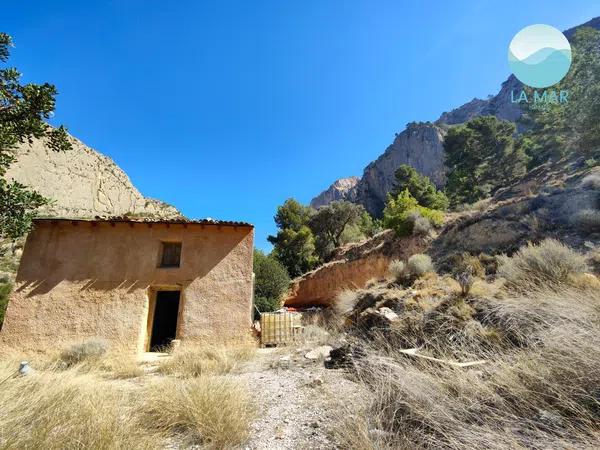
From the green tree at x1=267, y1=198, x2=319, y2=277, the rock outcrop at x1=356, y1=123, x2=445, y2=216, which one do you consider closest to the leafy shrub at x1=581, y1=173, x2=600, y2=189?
the green tree at x1=267, y1=198, x2=319, y2=277

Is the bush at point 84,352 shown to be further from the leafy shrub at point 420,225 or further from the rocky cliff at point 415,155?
the rocky cliff at point 415,155

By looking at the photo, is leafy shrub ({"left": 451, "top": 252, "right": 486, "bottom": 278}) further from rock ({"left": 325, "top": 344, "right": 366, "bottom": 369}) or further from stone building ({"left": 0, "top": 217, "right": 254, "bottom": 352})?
stone building ({"left": 0, "top": 217, "right": 254, "bottom": 352})

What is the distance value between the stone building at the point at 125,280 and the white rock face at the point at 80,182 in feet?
41.7

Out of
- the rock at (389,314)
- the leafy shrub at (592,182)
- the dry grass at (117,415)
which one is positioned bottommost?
the dry grass at (117,415)

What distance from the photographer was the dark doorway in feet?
34.4

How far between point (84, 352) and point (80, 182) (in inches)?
938

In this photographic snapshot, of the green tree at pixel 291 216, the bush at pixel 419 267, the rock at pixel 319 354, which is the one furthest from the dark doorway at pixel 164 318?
the green tree at pixel 291 216

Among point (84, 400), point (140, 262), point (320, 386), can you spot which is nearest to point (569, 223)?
point (320, 386)

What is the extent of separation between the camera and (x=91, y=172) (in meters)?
26.5

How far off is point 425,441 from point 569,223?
10.2 m

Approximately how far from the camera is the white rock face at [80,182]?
71.6 ft

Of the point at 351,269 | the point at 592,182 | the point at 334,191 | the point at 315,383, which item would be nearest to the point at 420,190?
the point at 351,269

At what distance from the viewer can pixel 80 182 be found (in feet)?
81.8

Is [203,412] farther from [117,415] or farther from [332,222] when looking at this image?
[332,222]
